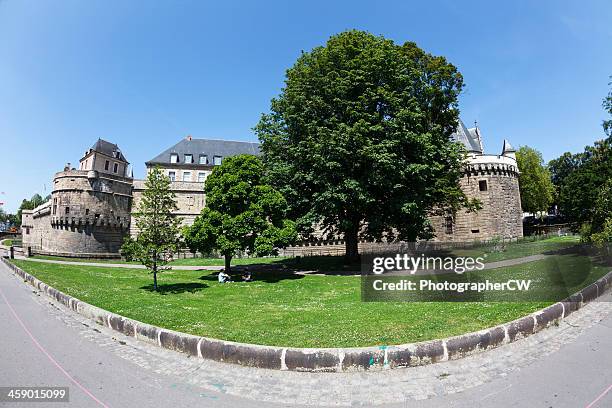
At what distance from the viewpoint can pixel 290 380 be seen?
17.0 feet

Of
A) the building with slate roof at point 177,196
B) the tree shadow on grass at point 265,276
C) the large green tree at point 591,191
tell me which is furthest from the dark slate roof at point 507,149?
the tree shadow on grass at point 265,276

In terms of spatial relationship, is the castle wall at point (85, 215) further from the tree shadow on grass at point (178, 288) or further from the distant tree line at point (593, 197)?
the distant tree line at point (593, 197)

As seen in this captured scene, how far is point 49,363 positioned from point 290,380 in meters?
4.27

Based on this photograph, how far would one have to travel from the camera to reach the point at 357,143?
62.0ft

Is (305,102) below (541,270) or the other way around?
the other way around

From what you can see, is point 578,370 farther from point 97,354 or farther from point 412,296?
point 97,354

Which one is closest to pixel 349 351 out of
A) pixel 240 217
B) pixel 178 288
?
pixel 178 288

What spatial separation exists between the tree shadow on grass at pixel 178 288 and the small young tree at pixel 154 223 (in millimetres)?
1267

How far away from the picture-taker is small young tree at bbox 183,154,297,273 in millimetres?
18125

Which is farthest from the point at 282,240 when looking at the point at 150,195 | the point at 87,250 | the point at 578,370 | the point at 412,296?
the point at 87,250

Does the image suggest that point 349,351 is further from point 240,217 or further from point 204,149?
point 204,149

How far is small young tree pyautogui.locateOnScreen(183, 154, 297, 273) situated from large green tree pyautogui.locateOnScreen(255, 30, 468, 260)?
6.86 ft

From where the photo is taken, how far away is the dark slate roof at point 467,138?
4550cm

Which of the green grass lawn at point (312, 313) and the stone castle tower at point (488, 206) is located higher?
the stone castle tower at point (488, 206)
